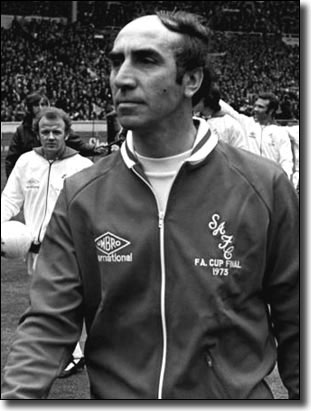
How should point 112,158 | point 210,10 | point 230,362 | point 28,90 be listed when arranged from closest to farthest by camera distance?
1. point 230,362
2. point 112,158
3. point 28,90
4. point 210,10

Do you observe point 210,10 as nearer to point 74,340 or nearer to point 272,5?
point 272,5

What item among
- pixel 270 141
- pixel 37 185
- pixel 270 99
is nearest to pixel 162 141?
pixel 37 185

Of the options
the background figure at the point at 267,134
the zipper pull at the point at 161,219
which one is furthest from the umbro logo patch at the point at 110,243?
the background figure at the point at 267,134

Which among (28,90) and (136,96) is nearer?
(136,96)

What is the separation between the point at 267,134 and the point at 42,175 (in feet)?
14.6

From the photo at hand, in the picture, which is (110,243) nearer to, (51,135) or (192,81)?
(192,81)

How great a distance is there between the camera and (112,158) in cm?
305

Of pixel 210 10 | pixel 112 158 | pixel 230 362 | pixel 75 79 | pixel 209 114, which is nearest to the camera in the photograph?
pixel 230 362

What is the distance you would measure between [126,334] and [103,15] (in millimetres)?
48366

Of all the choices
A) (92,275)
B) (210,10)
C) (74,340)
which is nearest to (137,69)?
(92,275)

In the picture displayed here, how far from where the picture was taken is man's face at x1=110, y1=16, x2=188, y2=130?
111 inches

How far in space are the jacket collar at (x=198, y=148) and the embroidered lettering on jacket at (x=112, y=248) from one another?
22cm

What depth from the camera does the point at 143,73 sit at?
2822 mm

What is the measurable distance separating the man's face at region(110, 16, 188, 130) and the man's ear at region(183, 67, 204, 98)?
0.24 ft
